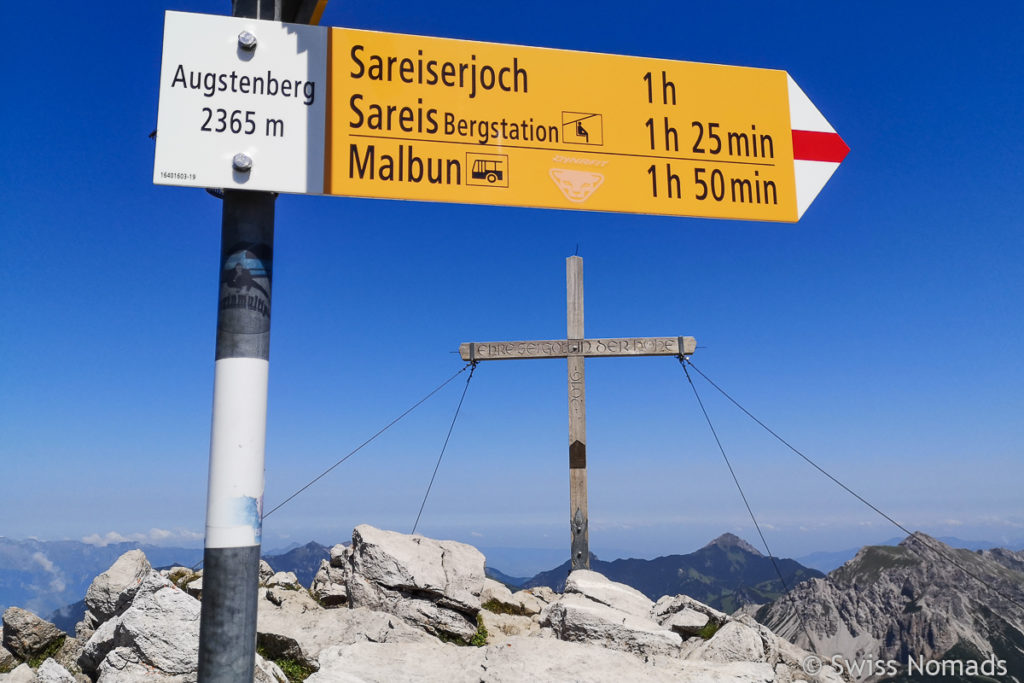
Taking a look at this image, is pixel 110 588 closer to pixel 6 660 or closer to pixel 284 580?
pixel 6 660

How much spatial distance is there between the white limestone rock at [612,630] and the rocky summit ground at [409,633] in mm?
15

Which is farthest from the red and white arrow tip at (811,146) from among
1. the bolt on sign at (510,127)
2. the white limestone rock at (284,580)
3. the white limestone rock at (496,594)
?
the white limestone rock at (284,580)

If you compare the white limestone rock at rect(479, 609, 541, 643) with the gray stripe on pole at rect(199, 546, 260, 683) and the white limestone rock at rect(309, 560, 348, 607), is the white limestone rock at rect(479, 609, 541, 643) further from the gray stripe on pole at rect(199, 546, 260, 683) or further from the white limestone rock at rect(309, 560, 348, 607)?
the gray stripe on pole at rect(199, 546, 260, 683)

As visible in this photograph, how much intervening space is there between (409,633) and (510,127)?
18.0 feet

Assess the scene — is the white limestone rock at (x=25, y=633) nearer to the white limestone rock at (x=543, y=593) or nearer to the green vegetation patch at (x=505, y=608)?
the green vegetation patch at (x=505, y=608)

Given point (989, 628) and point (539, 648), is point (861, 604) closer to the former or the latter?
point (989, 628)

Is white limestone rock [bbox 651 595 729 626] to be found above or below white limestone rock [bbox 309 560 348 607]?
below

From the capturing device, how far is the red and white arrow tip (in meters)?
4.39

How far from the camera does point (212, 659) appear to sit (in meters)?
3.26

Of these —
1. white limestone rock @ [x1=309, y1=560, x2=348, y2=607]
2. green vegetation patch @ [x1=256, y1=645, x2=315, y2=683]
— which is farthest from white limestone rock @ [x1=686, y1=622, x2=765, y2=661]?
white limestone rock @ [x1=309, y1=560, x2=348, y2=607]

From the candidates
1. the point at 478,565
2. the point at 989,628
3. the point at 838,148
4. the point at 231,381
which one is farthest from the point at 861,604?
the point at 231,381

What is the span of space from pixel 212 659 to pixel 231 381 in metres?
1.40

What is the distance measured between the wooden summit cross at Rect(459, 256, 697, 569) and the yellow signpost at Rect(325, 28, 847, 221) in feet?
21.3

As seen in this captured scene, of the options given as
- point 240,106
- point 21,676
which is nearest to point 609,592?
point 21,676
